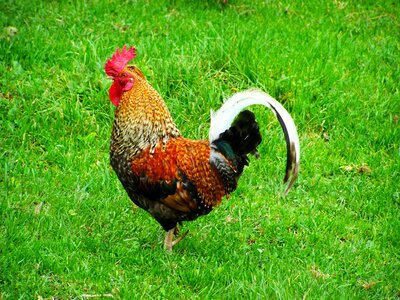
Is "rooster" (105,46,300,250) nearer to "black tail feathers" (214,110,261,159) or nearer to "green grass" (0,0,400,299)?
"black tail feathers" (214,110,261,159)

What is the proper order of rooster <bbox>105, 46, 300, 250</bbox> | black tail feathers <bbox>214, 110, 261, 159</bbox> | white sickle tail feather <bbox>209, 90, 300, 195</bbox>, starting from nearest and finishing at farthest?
white sickle tail feather <bbox>209, 90, 300, 195</bbox> → black tail feathers <bbox>214, 110, 261, 159</bbox> → rooster <bbox>105, 46, 300, 250</bbox>

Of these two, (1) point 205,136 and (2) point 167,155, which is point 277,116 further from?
(1) point 205,136

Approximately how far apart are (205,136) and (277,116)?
2.09 metres

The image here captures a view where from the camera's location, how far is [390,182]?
263 inches

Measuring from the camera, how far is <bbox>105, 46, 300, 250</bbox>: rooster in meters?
5.14

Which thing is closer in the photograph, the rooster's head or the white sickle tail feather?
the white sickle tail feather

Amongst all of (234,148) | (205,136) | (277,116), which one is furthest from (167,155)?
(205,136)

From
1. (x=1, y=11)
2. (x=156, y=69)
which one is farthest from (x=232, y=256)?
(x=1, y=11)

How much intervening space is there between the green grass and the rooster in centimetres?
44

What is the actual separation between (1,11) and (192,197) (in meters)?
4.17

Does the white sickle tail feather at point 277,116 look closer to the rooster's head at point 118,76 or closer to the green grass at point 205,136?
the rooster's head at point 118,76

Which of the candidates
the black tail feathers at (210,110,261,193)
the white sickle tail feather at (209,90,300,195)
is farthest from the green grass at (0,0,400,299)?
the white sickle tail feather at (209,90,300,195)

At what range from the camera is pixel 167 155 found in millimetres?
5207

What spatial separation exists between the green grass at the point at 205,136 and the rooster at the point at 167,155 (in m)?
0.44
